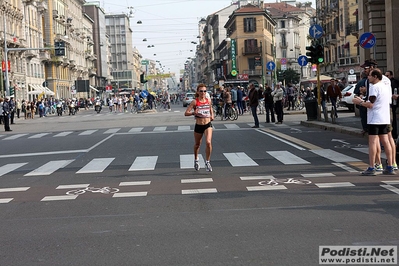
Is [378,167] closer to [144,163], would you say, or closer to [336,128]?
[144,163]

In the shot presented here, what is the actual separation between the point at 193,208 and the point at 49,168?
22.5 ft

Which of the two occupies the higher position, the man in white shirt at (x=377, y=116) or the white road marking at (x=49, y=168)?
the man in white shirt at (x=377, y=116)

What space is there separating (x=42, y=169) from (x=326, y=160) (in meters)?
5.94

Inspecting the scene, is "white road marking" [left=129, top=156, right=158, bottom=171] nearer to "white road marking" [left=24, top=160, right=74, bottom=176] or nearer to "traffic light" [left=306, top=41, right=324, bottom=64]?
"white road marking" [left=24, top=160, right=74, bottom=176]

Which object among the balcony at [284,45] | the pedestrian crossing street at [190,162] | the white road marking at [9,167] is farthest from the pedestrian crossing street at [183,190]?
the balcony at [284,45]

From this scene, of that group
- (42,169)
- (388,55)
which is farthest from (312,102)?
(42,169)

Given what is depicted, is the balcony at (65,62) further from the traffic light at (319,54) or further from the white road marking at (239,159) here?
the white road marking at (239,159)

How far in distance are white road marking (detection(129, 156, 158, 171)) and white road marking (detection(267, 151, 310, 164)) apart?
266cm

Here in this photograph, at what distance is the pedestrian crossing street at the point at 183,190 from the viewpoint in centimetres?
1020

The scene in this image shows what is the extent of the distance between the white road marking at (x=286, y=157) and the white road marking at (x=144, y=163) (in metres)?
2.66

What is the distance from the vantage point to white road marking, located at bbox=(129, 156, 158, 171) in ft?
45.5

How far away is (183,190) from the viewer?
414 inches

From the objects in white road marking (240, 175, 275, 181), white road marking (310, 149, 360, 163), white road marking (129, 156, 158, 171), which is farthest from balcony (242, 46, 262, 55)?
white road marking (240, 175, 275, 181)

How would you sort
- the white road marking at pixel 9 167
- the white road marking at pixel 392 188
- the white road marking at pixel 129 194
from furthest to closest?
the white road marking at pixel 9 167 → the white road marking at pixel 129 194 → the white road marking at pixel 392 188
